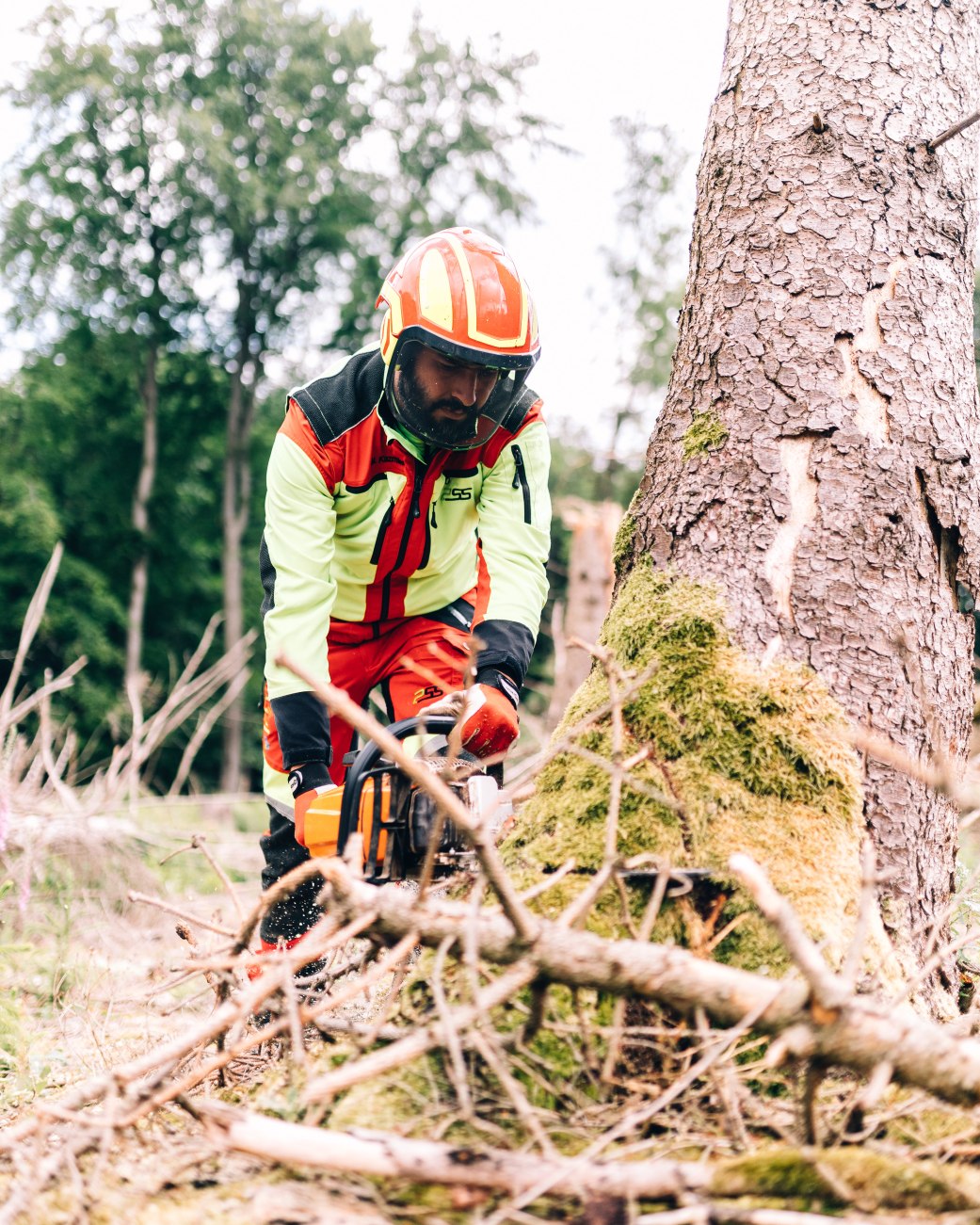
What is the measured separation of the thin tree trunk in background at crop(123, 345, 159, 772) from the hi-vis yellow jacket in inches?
752

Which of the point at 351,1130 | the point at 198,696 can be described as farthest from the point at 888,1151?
the point at 198,696

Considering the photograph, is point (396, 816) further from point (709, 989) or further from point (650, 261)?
point (650, 261)

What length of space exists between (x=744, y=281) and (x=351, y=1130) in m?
1.93

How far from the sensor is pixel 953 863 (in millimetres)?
2176

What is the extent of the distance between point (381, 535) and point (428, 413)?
1.57ft

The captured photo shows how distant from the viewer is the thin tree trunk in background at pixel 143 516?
21.6m

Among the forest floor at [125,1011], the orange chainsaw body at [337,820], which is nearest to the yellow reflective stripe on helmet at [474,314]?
the orange chainsaw body at [337,820]

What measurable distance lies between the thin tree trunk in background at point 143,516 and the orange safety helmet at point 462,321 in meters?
19.6

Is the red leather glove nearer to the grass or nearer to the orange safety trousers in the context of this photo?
the orange safety trousers

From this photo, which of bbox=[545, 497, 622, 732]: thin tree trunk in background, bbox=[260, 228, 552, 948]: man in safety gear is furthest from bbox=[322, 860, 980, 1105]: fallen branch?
bbox=[545, 497, 622, 732]: thin tree trunk in background

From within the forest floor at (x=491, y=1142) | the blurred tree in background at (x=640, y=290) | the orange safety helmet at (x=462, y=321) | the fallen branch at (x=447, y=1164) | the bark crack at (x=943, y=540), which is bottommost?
the forest floor at (x=491, y=1142)

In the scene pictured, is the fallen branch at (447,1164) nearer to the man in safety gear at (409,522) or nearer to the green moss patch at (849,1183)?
the green moss patch at (849,1183)

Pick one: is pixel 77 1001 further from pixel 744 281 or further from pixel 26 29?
pixel 26 29

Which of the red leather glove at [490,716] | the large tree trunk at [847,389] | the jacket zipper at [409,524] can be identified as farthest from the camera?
the jacket zipper at [409,524]
